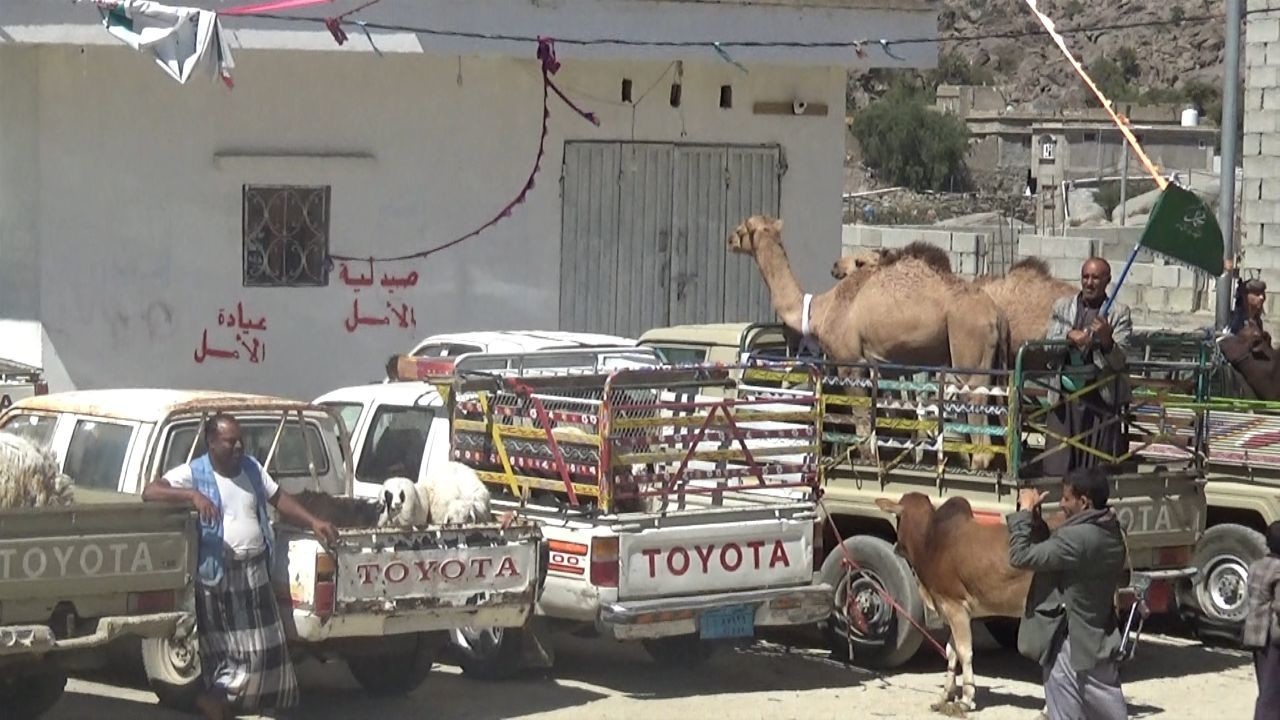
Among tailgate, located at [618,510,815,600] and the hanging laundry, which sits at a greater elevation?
the hanging laundry

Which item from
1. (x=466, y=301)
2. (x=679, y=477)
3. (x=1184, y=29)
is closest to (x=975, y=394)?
(x=679, y=477)

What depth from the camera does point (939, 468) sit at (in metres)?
12.0

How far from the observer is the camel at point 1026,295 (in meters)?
13.8

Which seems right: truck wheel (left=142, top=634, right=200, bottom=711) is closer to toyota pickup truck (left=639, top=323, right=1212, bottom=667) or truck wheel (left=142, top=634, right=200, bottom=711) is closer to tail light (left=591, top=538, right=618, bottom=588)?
tail light (left=591, top=538, right=618, bottom=588)

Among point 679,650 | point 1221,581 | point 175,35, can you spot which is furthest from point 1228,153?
point 175,35

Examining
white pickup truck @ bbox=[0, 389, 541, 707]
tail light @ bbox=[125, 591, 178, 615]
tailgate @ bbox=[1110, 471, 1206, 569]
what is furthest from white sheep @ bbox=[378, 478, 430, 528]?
tailgate @ bbox=[1110, 471, 1206, 569]

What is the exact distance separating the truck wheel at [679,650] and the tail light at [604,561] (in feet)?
5.37

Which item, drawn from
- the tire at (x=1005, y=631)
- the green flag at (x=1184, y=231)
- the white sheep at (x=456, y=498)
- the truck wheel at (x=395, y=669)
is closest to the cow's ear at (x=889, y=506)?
the tire at (x=1005, y=631)

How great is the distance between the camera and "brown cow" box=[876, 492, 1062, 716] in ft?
35.5

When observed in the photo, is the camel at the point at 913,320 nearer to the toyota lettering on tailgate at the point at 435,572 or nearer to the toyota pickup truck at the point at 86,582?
the toyota lettering on tailgate at the point at 435,572

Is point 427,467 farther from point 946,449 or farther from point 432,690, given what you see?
point 946,449

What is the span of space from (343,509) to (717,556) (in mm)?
1941

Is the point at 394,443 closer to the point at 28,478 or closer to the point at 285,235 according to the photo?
the point at 28,478

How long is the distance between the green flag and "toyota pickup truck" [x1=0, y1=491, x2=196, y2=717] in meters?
6.55
